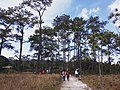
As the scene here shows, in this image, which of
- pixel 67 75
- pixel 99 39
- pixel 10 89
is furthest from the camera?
pixel 67 75

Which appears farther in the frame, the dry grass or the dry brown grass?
the dry grass

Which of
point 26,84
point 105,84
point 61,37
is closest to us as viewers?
point 26,84

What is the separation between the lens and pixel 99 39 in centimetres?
3647

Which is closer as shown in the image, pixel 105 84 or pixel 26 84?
pixel 26 84

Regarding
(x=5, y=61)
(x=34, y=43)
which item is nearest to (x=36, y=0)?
(x=5, y=61)

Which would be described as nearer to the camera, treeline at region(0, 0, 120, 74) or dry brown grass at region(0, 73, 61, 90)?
dry brown grass at region(0, 73, 61, 90)

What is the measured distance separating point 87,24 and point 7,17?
2444 cm

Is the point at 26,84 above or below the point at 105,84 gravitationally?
above

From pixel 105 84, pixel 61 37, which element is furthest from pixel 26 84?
pixel 61 37

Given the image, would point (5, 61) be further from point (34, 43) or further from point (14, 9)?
point (34, 43)

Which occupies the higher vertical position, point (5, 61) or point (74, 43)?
point (74, 43)

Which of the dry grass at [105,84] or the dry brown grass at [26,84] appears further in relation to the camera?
the dry grass at [105,84]

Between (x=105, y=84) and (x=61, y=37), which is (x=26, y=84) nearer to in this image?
(x=105, y=84)

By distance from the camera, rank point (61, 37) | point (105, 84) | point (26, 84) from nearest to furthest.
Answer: point (26, 84) → point (105, 84) → point (61, 37)
